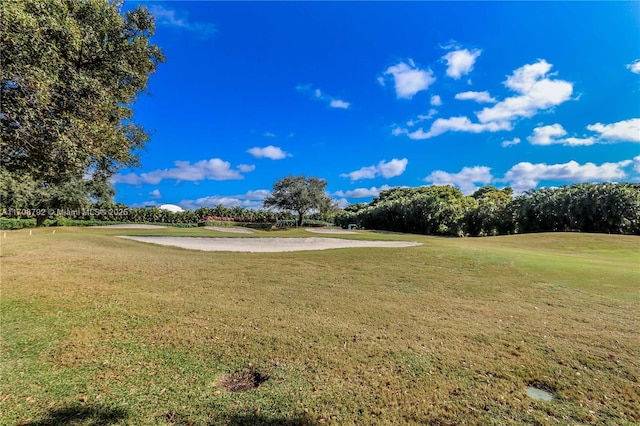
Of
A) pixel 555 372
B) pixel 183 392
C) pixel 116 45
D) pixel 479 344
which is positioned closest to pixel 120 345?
Answer: pixel 183 392

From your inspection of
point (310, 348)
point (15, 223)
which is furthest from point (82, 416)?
point (15, 223)

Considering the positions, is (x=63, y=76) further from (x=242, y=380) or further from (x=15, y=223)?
(x=15, y=223)

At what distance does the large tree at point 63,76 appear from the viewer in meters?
5.91

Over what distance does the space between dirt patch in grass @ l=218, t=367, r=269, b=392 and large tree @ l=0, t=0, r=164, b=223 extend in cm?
599

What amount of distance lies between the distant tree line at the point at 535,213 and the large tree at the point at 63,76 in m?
35.1

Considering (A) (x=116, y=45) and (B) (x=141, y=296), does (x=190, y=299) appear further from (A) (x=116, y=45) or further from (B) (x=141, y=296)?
(A) (x=116, y=45)

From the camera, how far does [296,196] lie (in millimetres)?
45000

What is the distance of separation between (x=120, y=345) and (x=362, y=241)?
62.3ft

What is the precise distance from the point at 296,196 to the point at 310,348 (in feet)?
134

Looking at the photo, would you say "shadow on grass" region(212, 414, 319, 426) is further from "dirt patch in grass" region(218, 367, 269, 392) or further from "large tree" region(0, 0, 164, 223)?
"large tree" region(0, 0, 164, 223)

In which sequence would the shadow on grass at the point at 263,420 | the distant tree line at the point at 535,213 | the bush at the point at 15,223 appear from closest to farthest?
the shadow on grass at the point at 263,420 < the distant tree line at the point at 535,213 < the bush at the point at 15,223

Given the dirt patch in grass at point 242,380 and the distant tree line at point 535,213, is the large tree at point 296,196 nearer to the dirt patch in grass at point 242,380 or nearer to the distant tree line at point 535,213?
the distant tree line at point 535,213

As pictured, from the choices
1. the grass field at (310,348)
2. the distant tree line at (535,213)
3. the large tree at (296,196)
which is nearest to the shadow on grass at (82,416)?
the grass field at (310,348)

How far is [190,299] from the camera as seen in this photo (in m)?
6.97
